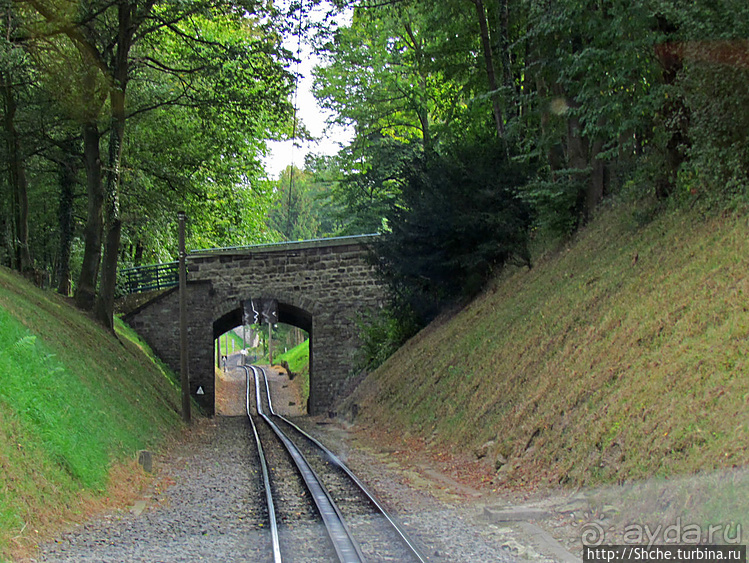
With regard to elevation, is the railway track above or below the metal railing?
below

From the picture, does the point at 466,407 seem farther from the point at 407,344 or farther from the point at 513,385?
the point at 407,344

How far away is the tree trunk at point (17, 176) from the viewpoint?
19.3 metres

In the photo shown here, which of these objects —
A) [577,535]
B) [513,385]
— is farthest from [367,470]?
[577,535]

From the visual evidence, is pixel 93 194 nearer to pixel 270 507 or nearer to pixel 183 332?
pixel 183 332

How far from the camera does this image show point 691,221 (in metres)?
12.2

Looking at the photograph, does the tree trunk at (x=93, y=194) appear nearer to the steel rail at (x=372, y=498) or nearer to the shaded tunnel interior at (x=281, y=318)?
the steel rail at (x=372, y=498)

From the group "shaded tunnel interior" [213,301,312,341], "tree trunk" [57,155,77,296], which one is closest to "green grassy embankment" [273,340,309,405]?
"shaded tunnel interior" [213,301,312,341]

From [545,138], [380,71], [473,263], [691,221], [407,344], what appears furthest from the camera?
[380,71]

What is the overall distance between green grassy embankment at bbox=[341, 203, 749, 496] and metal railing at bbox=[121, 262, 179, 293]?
14.3 m

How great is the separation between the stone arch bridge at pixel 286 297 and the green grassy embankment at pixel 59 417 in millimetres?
8980

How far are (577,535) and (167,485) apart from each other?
6.59m

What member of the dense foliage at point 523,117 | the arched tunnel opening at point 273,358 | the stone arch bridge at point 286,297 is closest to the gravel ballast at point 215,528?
the dense foliage at point 523,117

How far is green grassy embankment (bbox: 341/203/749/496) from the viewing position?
758cm

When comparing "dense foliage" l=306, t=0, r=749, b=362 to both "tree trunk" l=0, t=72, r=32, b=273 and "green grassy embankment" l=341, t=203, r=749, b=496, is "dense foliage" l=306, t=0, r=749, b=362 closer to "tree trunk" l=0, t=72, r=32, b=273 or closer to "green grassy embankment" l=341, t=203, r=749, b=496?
"green grassy embankment" l=341, t=203, r=749, b=496
